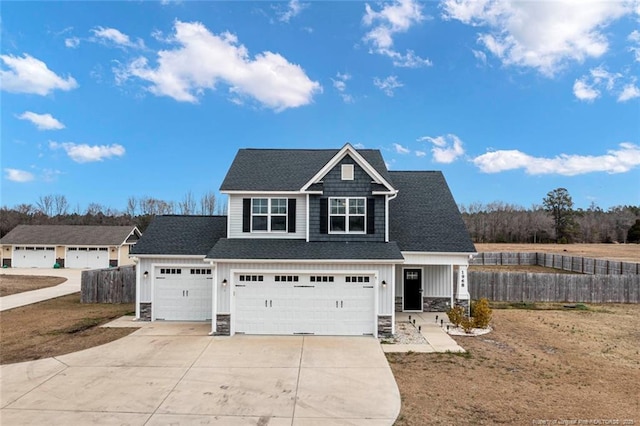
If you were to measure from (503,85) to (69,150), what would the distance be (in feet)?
147

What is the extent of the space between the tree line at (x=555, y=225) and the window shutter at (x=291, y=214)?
6334 centimetres

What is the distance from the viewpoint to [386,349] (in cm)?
1101

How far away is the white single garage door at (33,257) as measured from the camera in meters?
37.7

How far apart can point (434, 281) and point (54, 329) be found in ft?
50.3

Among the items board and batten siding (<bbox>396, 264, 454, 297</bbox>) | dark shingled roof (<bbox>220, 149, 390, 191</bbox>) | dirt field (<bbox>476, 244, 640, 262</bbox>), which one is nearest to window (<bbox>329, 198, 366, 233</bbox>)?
dark shingled roof (<bbox>220, 149, 390, 191</bbox>)

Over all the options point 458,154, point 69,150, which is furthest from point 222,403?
point 69,150

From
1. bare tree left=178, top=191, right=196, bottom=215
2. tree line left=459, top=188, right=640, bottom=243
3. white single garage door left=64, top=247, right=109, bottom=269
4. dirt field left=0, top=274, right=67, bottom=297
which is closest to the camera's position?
dirt field left=0, top=274, right=67, bottom=297

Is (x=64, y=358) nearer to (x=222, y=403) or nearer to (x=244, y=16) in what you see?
(x=222, y=403)

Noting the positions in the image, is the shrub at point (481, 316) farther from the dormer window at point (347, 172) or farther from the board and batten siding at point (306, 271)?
the dormer window at point (347, 172)

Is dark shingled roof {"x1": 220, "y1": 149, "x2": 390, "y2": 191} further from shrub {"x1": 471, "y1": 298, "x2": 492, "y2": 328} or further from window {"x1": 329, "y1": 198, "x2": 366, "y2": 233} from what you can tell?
shrub {"x1": 471, "y1": 298, "x2": 492, "y2": 328}

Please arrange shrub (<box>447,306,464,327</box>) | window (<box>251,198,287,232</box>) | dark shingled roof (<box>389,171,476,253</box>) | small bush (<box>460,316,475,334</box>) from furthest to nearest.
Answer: dark shingled roof (<box>389,171,476,253</box>) → window (<box>251,198,287,232</box>) → shrub (<box>447,306,464,327</box>) → small bush (<box>460,316,475,334</box>)

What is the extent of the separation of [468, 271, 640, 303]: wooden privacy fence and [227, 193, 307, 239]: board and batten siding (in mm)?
10614

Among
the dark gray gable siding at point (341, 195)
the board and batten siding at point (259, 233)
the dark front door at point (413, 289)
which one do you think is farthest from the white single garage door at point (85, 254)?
the dark front door at point (413, 289)

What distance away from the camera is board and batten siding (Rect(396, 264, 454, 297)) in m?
16.2
